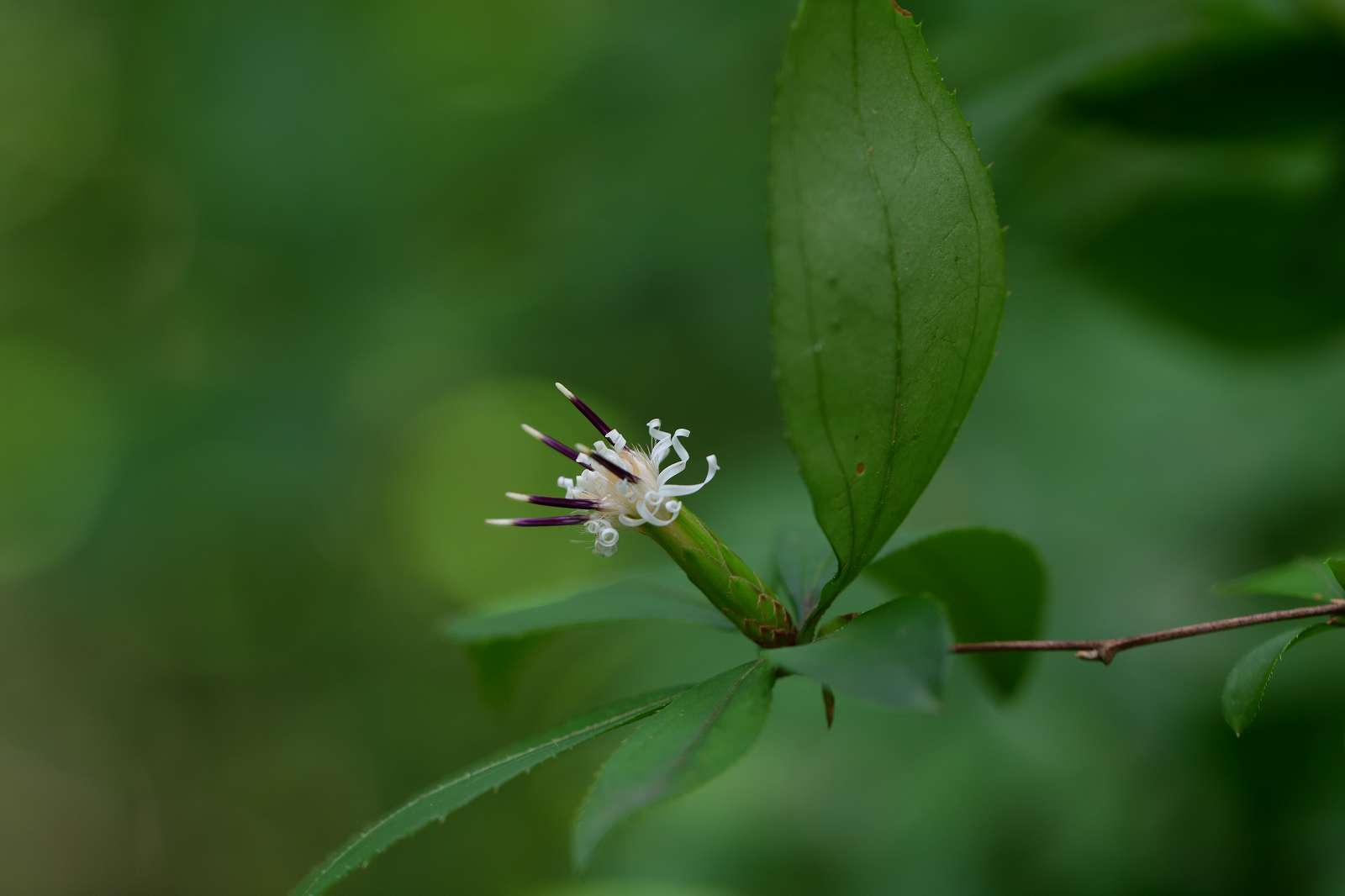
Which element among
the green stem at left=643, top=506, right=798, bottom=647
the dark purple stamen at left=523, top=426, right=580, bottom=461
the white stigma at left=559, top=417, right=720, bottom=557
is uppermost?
the dark purple stamen at left=523, top=426, right=580, bottom=461

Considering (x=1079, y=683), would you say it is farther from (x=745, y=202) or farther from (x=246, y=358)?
(x=246, y=358)

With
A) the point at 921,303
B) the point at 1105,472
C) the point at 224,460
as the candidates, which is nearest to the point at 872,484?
the point at 921,303

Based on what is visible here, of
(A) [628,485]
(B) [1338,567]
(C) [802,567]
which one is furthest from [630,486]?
(B) [1338,567]

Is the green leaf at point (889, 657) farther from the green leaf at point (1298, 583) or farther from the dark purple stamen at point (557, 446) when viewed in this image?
the green leaf at point (1298, 583)

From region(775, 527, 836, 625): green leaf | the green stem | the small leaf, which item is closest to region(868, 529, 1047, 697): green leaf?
region(775, 527, 836, 625): green leaf

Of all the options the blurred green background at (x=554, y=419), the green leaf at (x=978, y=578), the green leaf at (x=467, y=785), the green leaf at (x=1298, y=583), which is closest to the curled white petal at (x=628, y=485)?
the green leaf at (x=467, y=785)

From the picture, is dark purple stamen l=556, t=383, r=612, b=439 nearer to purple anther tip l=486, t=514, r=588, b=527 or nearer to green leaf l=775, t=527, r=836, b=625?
purple anther tip l=486, t=514, r=588, b=527

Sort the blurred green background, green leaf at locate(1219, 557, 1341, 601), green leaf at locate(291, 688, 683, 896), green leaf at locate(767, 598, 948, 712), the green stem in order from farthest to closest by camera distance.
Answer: the blurred green background < green leaf at locate(1219, 557, 1341, 601) < the green stem < green leaf at locate(291, 688, 683, 896) < green leaf at locate(767, 598, 948, 712)

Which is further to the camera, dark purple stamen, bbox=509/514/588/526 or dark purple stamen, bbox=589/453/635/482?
dark purple stamen, bbox=509/514/588/526

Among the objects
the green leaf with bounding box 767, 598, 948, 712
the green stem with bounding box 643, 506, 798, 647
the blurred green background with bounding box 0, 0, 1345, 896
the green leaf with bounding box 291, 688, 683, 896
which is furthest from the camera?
the blurred green background with bounding box 0, 0, 1345, 896
